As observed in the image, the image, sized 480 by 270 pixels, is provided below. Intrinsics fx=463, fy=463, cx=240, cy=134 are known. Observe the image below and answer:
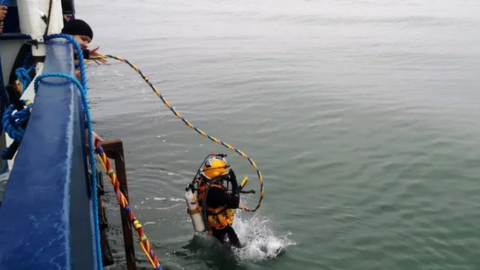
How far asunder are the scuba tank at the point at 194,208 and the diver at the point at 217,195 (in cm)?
6

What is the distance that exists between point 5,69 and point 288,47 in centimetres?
1810

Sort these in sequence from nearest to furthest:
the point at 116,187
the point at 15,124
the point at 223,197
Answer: the point at 15,124
the point at 116,187
the point at 223,197

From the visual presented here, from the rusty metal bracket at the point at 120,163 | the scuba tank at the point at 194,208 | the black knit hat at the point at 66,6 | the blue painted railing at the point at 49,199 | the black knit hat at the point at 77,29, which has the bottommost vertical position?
the scuba tank at the point at 194,208

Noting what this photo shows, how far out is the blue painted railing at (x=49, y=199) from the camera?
3.28 ft

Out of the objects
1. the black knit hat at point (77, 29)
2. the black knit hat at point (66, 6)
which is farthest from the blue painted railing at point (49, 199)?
the black knit hat at point (66, 6)

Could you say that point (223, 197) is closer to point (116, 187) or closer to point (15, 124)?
point (116, 187)

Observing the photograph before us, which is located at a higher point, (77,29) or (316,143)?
(77,29)

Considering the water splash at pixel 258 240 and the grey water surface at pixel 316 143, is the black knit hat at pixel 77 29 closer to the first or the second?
the grey water surface at pixel 316 143

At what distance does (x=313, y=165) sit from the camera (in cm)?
820

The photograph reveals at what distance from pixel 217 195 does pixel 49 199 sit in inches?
152

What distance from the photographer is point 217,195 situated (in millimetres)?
4996

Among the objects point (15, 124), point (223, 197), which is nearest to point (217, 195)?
point (223, 197)

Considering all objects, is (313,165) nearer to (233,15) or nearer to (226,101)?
(226,101)

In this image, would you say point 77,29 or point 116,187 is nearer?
point 116,187
